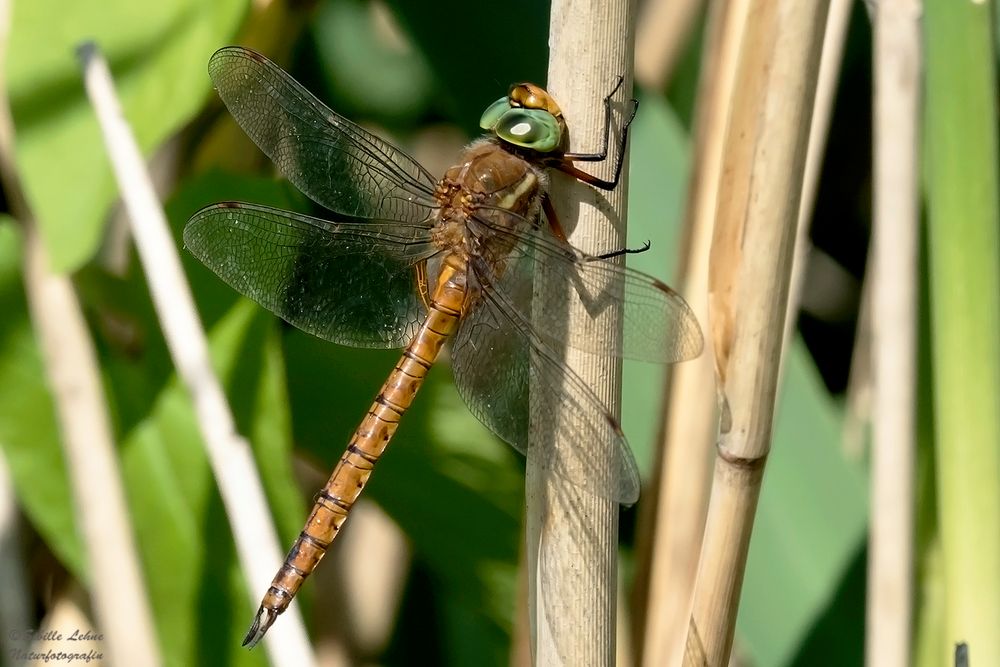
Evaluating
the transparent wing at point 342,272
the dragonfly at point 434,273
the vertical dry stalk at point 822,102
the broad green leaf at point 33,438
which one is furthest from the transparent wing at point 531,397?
the broad green leaf at point 33,438

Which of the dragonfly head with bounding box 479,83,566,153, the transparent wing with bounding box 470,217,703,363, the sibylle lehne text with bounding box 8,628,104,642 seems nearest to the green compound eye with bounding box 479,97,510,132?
the dragonfly head with bounding box 479,83,566,153

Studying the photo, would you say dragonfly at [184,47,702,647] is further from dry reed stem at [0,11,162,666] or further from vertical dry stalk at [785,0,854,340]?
vertical dry stalk at [785,0,854,340]

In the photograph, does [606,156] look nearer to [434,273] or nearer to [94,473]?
[434,273]

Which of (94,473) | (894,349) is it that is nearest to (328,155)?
(94,473)

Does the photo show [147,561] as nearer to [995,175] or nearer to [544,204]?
[544,204]

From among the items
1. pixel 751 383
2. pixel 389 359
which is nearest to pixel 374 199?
pixel 389 359

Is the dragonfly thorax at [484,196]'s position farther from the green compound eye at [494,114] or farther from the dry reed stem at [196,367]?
the dry reed stem at [196,367]
